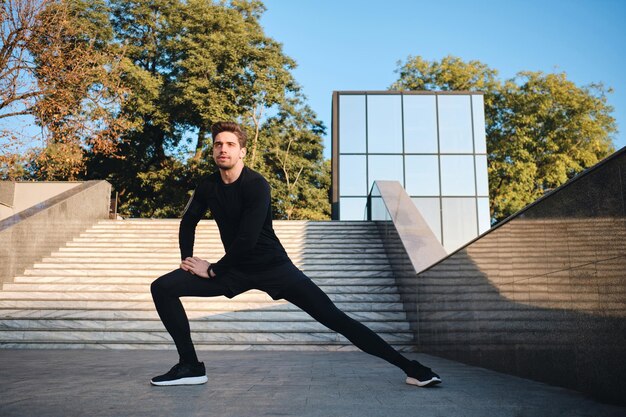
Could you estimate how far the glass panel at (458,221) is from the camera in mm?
20562

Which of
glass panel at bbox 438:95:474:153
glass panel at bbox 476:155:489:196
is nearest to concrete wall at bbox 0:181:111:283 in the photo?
glass panel at bbox 438:95:474:153

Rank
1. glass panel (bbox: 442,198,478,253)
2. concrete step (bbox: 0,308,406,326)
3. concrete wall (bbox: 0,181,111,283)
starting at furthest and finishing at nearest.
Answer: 1. glass panel (bbox: 442,198,478,253)
2. concrete wall (bbox: 0,181,111,283)
3. concrete step (bbox: 0,308,406,326)

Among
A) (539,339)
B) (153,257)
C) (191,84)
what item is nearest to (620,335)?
(539,339)

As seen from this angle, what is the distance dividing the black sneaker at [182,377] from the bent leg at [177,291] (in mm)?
245

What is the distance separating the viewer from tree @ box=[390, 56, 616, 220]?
101ft

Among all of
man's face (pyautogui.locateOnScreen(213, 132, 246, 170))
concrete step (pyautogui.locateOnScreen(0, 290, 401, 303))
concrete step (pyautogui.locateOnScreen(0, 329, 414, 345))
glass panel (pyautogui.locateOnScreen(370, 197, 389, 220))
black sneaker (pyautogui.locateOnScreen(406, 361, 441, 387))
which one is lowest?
concrete step (pyautogui.locateOnScreen(0, 329, 414, 345))

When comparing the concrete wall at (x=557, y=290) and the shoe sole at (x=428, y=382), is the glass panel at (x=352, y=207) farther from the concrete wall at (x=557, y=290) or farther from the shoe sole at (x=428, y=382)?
the shoe sole at (x=428, y=382)

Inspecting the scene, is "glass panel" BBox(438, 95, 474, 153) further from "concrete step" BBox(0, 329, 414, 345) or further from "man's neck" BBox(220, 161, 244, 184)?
"man's neck" BBox(220, 161, 244, 184)

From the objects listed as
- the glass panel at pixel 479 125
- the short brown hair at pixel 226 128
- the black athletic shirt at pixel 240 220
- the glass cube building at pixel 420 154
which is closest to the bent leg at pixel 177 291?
the black athletic shirt at pixel 240 220

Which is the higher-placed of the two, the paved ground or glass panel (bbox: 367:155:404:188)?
glass panel (bbox: 367:155:404:188)

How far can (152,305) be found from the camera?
896 centimetres

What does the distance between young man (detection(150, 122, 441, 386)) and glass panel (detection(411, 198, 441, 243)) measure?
1734 centimetres

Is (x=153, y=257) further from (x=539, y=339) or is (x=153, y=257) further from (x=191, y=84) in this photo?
(x=191, y=84)

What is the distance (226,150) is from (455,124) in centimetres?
1943
